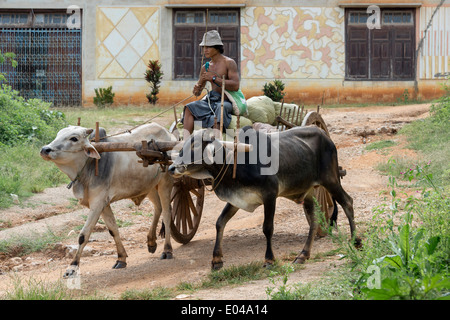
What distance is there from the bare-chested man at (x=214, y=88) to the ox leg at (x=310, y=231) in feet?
4.54

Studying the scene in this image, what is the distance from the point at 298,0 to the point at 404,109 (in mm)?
4633

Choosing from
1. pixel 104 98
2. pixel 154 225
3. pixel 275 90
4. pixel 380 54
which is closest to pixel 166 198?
pixel 154 225

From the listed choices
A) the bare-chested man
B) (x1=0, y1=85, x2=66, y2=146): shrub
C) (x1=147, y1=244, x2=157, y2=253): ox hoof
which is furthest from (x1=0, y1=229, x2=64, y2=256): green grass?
(x1=0, y1=85, x2=66, y2=146): shrub

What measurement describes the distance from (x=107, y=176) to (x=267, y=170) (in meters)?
1.75

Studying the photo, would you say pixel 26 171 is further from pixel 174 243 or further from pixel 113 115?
pixel 113 115

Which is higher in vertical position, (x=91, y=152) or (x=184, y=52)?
(x=184, y=52)

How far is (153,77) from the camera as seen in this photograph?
19.1 metres

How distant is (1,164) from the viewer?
38.7ft

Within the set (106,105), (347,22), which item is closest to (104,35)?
(106,105)

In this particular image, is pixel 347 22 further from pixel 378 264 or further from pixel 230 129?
pixel 378 264

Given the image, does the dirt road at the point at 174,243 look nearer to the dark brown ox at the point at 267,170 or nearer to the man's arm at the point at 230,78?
the dark brown ox at the point at 267,170

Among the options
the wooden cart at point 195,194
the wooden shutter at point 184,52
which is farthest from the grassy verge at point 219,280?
the wooden shutter at point 184,52

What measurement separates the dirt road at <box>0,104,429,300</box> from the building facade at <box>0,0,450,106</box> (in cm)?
615
